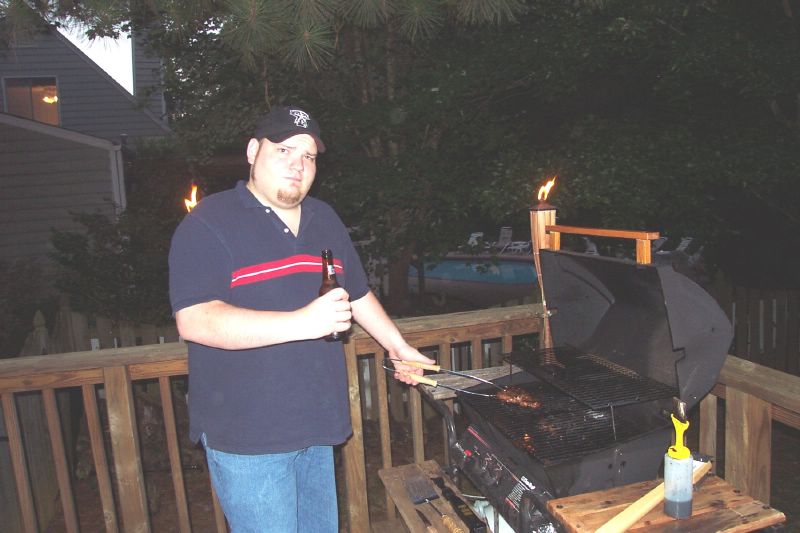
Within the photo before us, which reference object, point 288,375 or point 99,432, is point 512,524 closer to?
point 288,375

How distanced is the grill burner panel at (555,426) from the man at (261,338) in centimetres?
60

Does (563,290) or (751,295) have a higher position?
(563,290)

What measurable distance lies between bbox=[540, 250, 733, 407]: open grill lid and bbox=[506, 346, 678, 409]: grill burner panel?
45 mm

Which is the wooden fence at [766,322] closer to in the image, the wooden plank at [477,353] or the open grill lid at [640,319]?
the wooden plank at [477,353]

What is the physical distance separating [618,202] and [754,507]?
11.7 feet

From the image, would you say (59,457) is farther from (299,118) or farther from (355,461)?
(299,118)

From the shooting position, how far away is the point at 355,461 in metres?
3.00

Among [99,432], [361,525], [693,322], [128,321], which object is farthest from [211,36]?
[693,322]

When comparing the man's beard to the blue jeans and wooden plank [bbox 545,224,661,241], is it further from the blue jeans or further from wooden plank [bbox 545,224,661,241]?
wooden plank [bbox 545,224,661,241]

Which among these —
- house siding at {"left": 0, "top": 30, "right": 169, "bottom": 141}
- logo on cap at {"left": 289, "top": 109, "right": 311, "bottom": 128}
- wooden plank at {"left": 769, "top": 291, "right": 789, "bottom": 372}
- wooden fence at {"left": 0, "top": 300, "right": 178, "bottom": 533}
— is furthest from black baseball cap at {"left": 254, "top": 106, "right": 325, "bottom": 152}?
house siding at {"left": 0, "top": 30, "right": 169, "bottom": 141}

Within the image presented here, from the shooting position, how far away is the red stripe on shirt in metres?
1.98

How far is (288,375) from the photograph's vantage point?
2.07 metres

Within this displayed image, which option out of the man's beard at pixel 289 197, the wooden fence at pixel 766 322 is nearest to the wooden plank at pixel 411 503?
the man's beard at pixel 289 197

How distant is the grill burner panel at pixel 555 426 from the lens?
2008 mm
